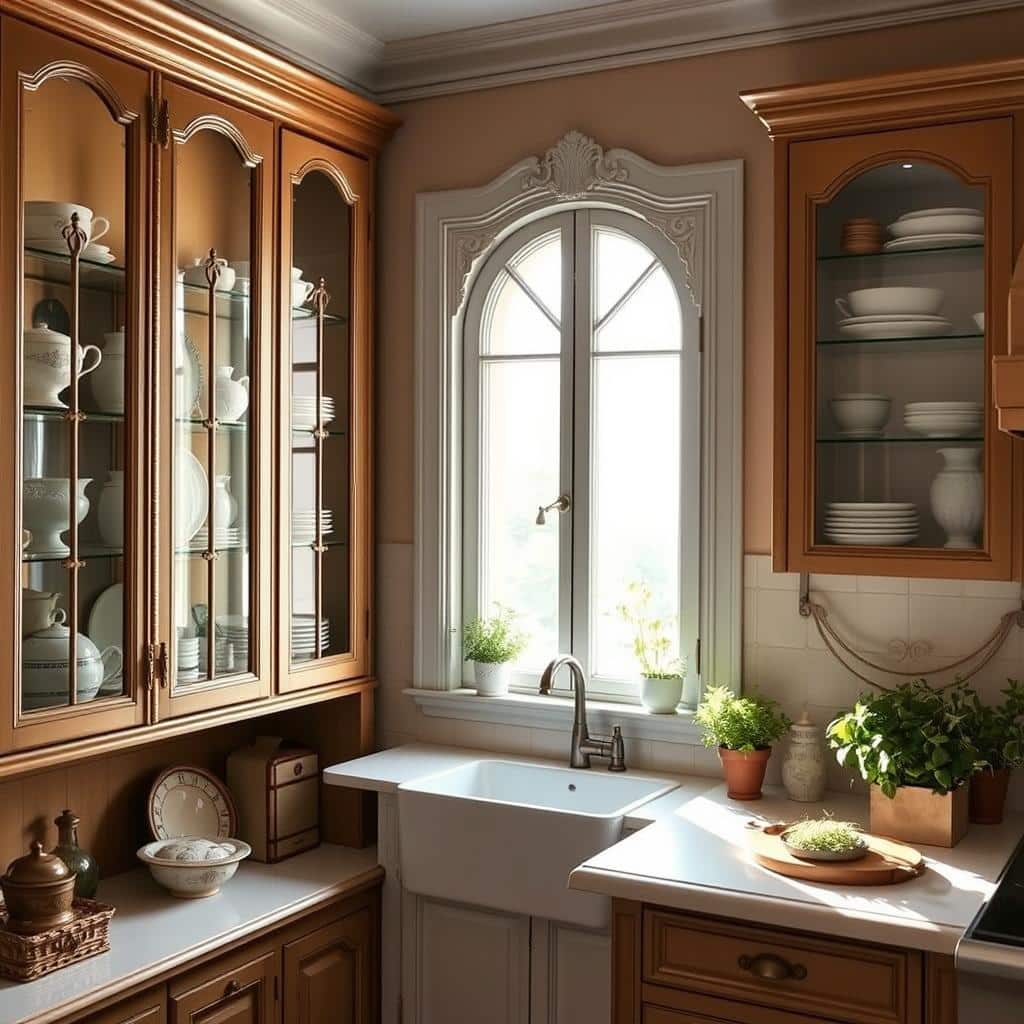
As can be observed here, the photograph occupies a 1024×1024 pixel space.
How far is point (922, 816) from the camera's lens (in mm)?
2486

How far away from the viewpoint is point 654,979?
231cm

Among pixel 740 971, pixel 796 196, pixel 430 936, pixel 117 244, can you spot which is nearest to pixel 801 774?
pixel 740 971

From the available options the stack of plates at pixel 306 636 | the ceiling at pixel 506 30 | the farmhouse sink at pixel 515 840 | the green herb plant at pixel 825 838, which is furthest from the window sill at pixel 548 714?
the ceiling at pixel 506 30

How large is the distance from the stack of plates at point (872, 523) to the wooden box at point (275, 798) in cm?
147

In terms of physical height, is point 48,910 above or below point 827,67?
below

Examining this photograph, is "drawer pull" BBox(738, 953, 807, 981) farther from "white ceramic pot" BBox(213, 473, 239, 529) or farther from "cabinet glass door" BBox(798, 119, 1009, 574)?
"white ceramic pot" BBox(213, 473, 239, 529)

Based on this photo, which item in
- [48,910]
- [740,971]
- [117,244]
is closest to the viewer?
[740,971]

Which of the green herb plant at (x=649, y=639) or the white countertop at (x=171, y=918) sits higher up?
the green herb plant at (x=649, y=639)

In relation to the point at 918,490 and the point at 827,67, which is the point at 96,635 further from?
the point at 827,67

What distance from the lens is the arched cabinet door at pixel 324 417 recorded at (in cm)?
304

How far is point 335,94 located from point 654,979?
2.17 m

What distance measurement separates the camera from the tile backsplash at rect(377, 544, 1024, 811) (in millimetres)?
2762

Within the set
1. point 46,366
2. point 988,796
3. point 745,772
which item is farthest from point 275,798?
point 988,796

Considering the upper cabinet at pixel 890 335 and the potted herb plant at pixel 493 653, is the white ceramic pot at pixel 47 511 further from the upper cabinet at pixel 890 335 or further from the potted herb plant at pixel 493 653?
the upper cabinet at pixel 890 335
